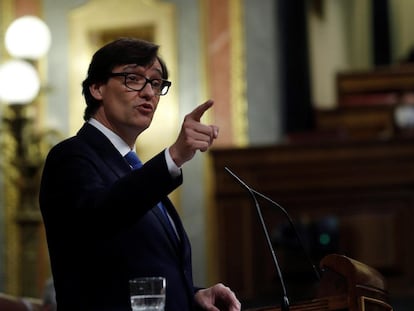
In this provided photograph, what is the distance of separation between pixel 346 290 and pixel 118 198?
1.53 feet

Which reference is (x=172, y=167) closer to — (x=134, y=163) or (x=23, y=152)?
(x=134, y=163)

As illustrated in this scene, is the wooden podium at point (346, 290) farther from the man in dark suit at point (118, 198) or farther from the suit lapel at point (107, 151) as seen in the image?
the suit lapel at point (107, 151)

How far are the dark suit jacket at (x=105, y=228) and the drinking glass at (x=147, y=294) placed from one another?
0.45 feet

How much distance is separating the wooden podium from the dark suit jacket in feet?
0.74

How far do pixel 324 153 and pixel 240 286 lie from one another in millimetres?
887

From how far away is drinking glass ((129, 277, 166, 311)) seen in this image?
164 cm

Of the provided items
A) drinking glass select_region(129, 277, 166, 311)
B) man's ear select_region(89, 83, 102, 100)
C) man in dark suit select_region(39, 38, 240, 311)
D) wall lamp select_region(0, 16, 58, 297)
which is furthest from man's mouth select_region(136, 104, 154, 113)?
wall lamp select_region(0, 16, 58, 297)

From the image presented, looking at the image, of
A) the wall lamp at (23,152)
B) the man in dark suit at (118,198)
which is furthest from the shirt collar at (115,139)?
the wall lamp at (23,152)

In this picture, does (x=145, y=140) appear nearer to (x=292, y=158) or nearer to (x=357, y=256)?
(x=292, y=158)

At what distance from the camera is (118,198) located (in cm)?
173

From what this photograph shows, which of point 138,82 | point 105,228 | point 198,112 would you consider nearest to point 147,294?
point 105,228

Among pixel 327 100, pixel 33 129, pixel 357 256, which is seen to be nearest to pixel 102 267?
pixel 357 256

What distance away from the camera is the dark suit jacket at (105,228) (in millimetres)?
1742

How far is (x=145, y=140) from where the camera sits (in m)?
6.65
